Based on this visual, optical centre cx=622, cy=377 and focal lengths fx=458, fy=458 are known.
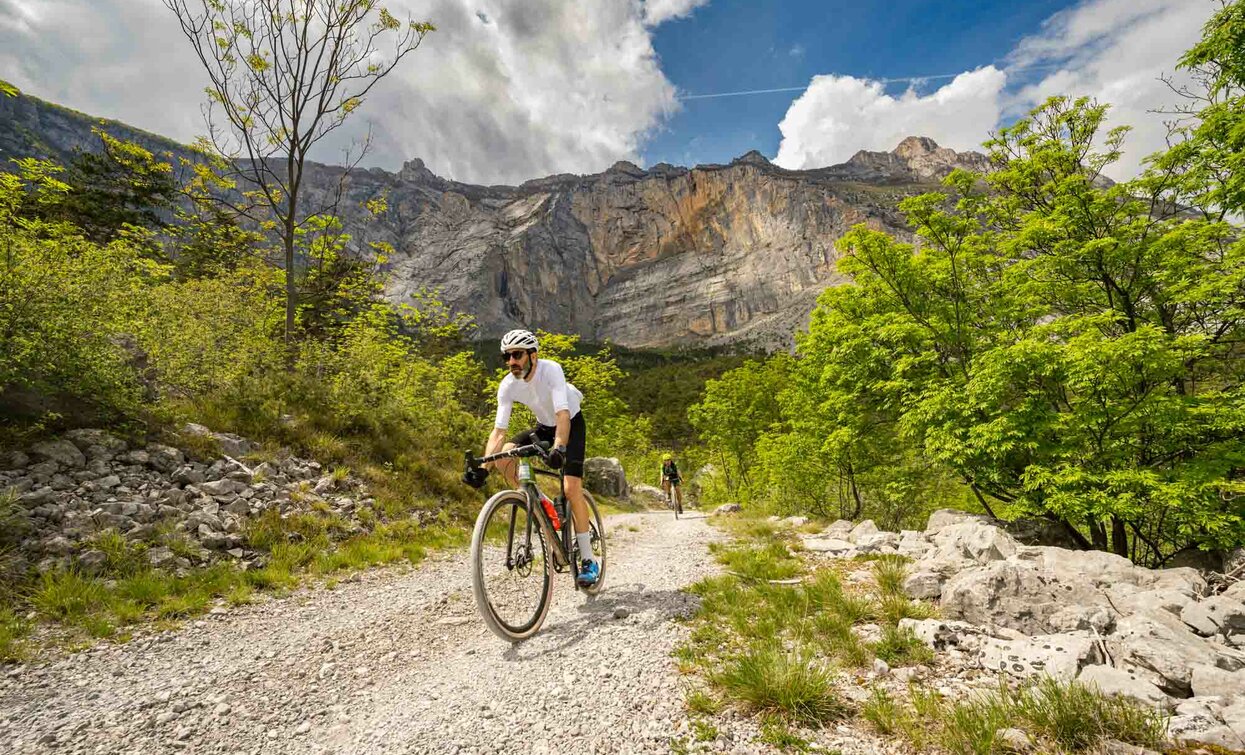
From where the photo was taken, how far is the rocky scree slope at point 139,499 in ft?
18.0

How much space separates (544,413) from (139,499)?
582 centimetres

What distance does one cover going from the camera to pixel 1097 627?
13.0 feet

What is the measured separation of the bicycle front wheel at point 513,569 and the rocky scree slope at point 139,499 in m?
4.28

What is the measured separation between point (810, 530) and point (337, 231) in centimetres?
1534

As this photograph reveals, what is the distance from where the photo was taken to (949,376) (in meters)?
12.0

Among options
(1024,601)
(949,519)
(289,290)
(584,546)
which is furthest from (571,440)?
(289,290)

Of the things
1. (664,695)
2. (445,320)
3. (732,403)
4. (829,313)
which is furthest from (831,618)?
(732,403)

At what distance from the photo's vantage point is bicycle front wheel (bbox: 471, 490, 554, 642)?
438 cm

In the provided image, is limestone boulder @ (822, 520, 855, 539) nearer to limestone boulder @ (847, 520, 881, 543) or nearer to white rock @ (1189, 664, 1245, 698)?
limestone boulder @ (847, 520, 881, 543)

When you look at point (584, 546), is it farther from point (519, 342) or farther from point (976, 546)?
point (976, 546)

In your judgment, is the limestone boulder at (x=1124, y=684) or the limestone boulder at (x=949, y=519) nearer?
the limestone boulder at (x=1124, y=684)

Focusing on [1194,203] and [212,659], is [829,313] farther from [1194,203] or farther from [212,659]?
[212,659]

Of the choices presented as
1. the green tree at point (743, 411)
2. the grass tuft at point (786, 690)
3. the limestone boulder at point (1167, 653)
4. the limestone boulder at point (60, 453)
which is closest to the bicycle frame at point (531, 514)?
the grass tuft at point (786, 690)

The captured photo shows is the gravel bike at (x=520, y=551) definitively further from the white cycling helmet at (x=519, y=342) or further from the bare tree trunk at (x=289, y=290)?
the bare tree trunk at (x=289, y=290)
